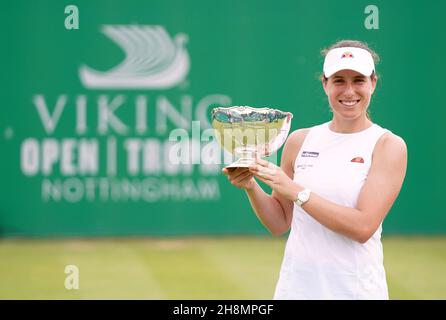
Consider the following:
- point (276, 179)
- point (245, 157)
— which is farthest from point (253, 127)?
point (276, 179)

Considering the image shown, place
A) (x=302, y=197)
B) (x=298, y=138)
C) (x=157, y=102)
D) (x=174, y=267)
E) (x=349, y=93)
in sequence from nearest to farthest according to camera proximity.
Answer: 1. (x=302, y=197)
2. (x=349, y=93)
3. (x=298, y=138)
4. (x=174, y=267)
5. (x=157, y=102)

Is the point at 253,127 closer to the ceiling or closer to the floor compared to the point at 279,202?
closer to the ceiling

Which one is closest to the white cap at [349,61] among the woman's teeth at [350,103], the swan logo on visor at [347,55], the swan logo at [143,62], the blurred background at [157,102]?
the swan logo on visor at [347,55]

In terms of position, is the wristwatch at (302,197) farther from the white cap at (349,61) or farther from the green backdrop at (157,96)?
the green backdrop at (157,96)

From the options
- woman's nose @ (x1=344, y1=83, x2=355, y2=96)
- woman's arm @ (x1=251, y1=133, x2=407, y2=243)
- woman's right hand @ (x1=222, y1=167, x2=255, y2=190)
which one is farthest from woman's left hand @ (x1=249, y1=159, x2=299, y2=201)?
woman's nose @ (x1=344, y1=83, x2=355, y2=96)

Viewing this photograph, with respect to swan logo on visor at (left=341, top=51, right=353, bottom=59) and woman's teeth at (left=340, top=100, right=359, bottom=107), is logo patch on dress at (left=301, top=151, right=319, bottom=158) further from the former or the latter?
swan logo on visor at (left=341, top=51, right=353, bottom=59)

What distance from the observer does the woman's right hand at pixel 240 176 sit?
2.99 metres

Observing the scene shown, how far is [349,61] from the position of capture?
9.73ft

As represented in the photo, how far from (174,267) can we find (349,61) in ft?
16.8

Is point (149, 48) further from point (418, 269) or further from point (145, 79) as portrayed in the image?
point (418, 269)

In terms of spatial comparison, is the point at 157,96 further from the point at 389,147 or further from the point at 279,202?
the point at 389,147

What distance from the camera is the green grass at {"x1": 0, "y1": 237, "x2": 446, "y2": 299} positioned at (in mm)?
6785

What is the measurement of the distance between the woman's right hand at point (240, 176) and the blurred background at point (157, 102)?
18.9ft

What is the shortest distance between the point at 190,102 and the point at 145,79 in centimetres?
53
